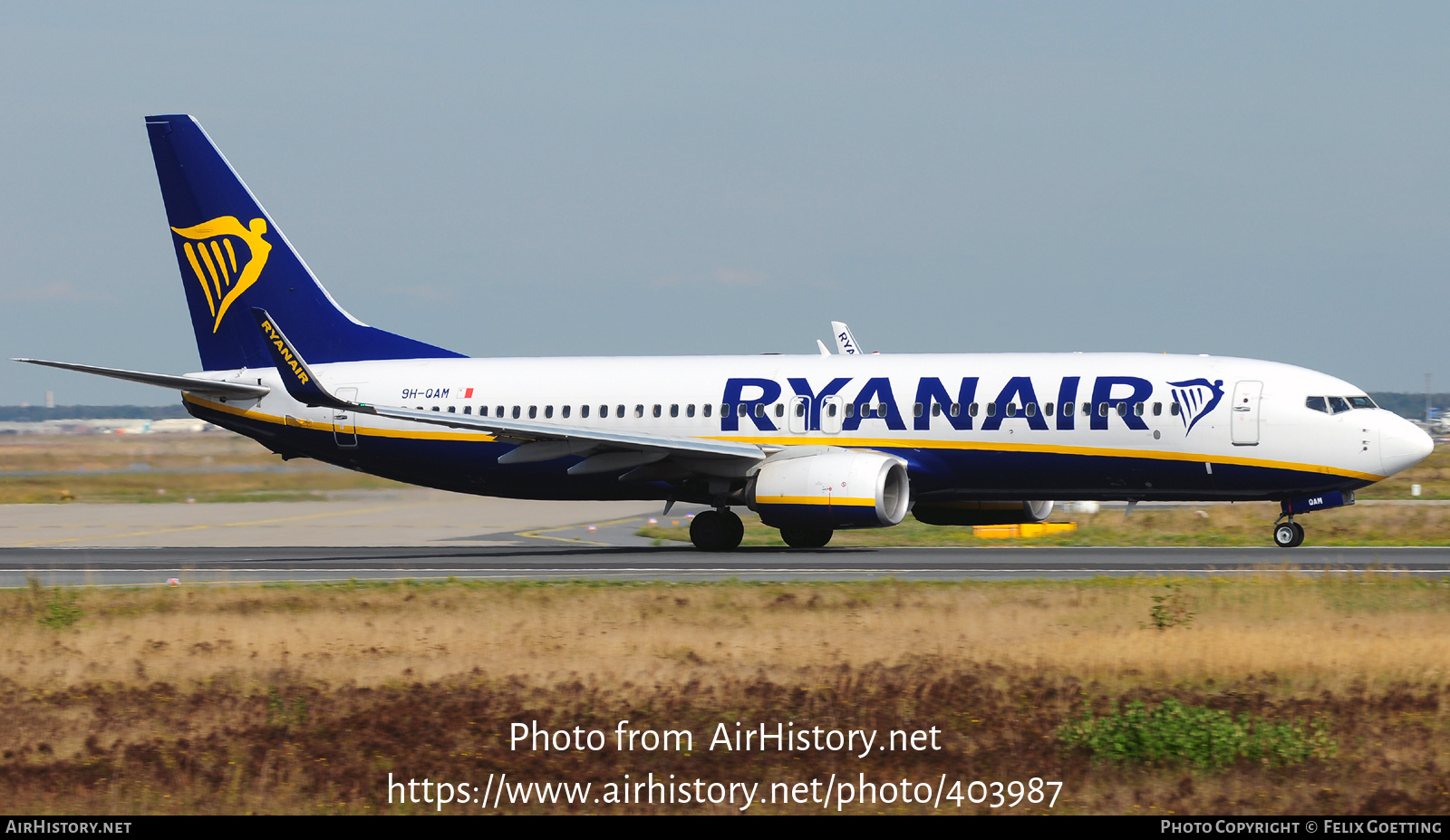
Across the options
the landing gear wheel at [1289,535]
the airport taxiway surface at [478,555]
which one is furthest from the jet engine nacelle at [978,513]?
the landing gear wheel at [1289,535]

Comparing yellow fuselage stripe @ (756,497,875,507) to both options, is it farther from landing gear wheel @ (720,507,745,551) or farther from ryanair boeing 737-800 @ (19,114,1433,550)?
landing gear wheel @ (720,507,745,551)

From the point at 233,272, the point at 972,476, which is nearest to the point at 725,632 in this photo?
the point at 972,476

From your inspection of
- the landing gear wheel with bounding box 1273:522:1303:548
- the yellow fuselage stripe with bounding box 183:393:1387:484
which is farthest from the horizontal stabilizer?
the landing gear wheel with bounding box 1273:522:1303:548

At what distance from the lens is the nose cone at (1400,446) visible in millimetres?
27906

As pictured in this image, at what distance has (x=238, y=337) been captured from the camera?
35688 mm

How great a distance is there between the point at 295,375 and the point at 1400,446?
20.5 meters

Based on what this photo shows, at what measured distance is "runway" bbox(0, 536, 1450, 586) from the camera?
79.8 ft

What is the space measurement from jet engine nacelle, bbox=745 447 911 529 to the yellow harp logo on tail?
13639 mm

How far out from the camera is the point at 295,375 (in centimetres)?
3012

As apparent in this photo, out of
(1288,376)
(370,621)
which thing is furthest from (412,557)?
(1288,376)

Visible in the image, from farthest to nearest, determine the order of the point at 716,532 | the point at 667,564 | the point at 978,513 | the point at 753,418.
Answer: the point at 978,513 → the point at 716,532 → the point at 753,418 → the point at 667,564

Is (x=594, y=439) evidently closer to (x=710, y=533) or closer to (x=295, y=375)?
(x=710, y=533)

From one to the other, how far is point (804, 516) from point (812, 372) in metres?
3.74
